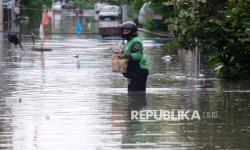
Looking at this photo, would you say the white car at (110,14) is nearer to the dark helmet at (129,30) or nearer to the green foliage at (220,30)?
the green foliage at (220,30)

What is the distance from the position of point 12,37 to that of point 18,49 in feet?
3.11

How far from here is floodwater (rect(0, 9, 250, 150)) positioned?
10.3 metres

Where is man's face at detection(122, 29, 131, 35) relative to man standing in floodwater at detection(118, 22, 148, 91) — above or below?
above

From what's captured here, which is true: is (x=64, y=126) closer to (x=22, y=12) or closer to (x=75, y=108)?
(x=75, y=108)

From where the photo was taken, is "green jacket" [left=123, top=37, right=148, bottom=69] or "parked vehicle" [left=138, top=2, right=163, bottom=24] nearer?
"green jacket" [left=123, top=37, right=148, bottom=69]

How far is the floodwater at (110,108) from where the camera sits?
33.8 feet

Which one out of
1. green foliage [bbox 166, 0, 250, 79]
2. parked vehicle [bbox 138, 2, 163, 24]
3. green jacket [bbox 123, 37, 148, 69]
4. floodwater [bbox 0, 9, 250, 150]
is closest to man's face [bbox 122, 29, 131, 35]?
green jacket [bbox 123, 37, 148, 69]

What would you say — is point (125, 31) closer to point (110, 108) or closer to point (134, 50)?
point (134, 50)

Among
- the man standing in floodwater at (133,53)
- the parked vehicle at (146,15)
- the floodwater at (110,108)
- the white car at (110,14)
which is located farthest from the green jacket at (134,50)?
the white car at (110,14)

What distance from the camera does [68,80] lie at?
1950 centimetres

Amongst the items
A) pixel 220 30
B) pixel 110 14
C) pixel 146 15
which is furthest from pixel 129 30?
pixel 110 14

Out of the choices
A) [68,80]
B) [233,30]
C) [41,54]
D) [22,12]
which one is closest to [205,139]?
[233,30]

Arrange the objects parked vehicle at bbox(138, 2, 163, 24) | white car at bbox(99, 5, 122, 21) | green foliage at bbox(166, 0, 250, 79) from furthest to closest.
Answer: white car at bbox(99, 5, 122, 21)
parked vehicle at bbox(138, 2, 163, 24)
green foliage at bbox(166, 0, 250, 79)

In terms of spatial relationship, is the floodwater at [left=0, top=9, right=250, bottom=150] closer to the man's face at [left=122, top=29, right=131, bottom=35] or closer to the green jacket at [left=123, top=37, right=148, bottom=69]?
the green jacket at [left=123, top=37, right=148, bottom=69]
